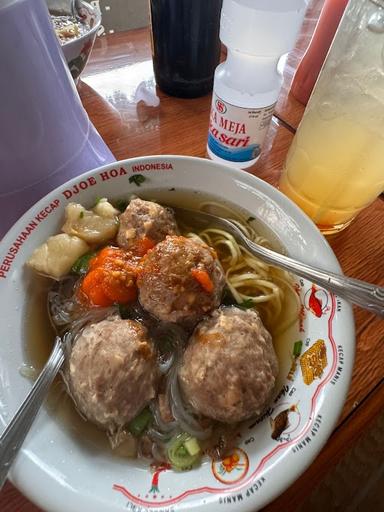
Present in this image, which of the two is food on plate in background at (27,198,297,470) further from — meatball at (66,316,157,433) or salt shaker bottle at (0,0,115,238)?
salt shaker bottle at (0,0,115,238)

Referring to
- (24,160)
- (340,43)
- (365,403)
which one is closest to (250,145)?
(340,43)

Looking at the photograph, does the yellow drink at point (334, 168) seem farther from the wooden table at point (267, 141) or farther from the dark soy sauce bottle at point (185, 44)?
the dark soy sauce bottle at point (185, 44)

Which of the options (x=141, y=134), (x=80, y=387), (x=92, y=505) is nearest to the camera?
(x=92, y=505)

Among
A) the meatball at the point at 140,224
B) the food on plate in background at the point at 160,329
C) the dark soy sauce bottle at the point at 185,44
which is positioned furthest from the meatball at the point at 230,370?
the dark soy sauce bottle at the point at 185,44

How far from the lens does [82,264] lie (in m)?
0.82

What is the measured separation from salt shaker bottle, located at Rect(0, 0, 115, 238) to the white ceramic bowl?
0.10 m

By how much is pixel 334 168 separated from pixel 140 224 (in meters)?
0.44

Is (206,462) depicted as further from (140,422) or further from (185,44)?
(185,44)

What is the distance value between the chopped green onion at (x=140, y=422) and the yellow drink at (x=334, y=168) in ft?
1.97

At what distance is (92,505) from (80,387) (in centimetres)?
18

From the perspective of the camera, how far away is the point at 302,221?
742 millimetres

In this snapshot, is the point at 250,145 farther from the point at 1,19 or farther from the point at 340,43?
the point at 1,19

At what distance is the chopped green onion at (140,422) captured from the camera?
2.23 ft

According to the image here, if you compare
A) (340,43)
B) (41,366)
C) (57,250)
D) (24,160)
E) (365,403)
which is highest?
(340,43)
